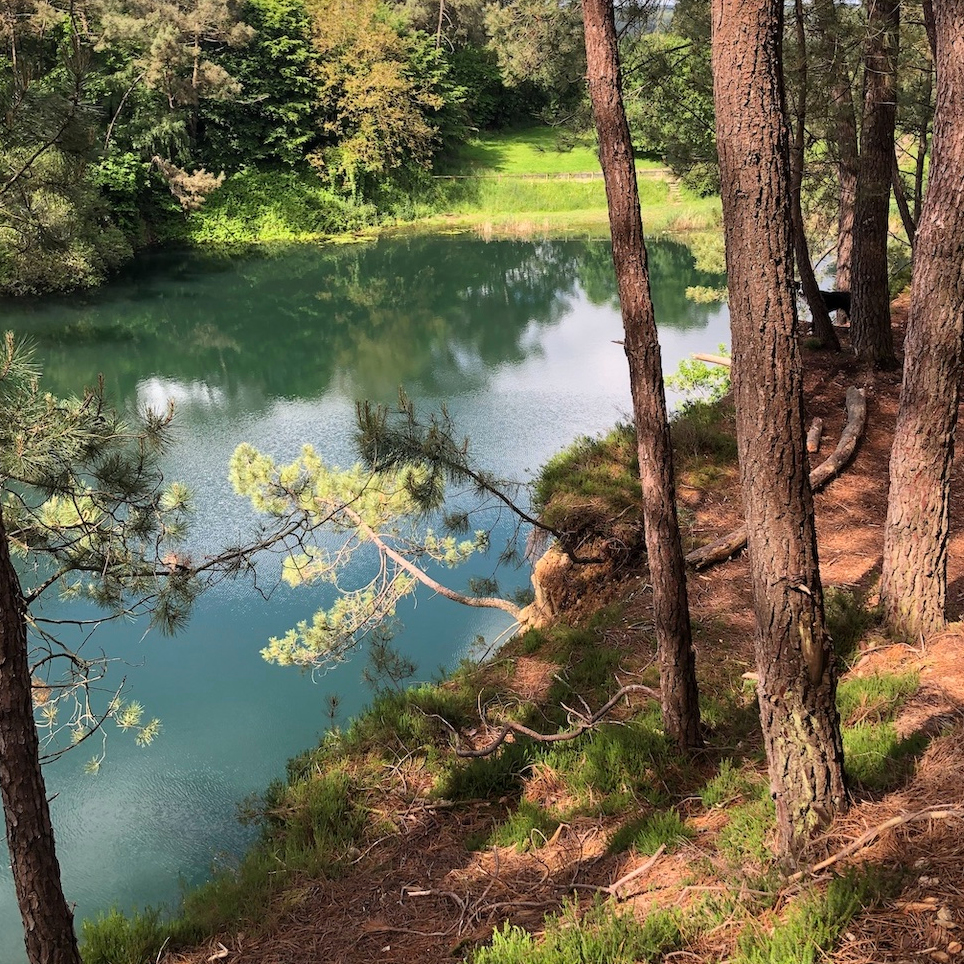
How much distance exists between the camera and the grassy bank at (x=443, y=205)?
26.8m

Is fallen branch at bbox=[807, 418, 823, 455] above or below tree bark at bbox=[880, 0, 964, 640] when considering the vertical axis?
below

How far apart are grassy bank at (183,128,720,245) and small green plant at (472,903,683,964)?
24.9 m

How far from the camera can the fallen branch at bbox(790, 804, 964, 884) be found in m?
2.30

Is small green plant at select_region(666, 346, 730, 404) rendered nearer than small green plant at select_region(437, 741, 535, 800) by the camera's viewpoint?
No

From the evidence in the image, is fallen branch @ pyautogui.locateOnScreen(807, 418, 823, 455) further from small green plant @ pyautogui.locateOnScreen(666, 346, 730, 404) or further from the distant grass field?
the distant grass field

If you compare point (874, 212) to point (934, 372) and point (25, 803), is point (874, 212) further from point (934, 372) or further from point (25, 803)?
point (25, 803)

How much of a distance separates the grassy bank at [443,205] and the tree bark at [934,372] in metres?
23.0

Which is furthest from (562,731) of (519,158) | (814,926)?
(519,158)

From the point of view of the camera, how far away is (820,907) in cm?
213

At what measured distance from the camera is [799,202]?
7375mm

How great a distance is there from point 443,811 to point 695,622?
5.29 ft

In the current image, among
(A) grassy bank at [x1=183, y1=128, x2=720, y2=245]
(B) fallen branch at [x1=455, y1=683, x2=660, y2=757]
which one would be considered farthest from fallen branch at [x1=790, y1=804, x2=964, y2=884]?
(A) grassy bank at [x1=183, y1=128, x2=720, y2=245]

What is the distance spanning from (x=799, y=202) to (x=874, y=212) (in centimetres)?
A: 59

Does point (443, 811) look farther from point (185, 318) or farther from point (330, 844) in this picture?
point (185, 318)
